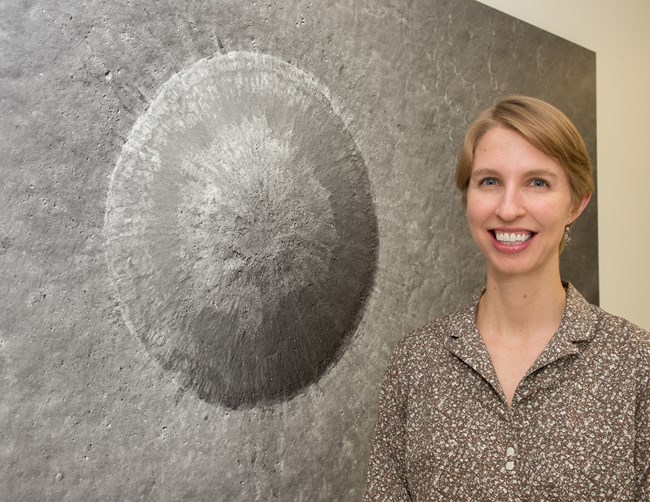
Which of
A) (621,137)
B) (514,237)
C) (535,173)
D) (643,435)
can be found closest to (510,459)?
(643,435)

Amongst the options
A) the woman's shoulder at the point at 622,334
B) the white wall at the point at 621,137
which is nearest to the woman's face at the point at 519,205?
the woman's shoulder at the point at 622,334

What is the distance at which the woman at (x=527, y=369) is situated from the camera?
1.22 metres

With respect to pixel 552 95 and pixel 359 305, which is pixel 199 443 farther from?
pixel 552 95

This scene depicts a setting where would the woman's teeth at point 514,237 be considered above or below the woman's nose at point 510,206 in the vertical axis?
below

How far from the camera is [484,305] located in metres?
1.41

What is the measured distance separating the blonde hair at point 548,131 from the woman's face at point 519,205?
13 mm

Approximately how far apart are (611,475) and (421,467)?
318mm

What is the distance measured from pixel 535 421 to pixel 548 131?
0.49m

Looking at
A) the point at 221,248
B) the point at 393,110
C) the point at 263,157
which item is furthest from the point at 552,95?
the point at 221,248

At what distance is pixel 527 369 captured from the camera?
1.30 metres

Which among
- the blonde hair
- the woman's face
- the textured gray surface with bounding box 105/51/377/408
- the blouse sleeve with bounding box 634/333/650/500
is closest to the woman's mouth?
the woman's face

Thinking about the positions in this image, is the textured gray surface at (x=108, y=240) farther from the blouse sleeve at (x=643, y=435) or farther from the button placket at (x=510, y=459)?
the blouse sleeve at (x=643, y=435)

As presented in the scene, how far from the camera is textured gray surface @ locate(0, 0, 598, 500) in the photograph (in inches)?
43.9

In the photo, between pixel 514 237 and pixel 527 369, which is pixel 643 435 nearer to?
pixel 527 369
